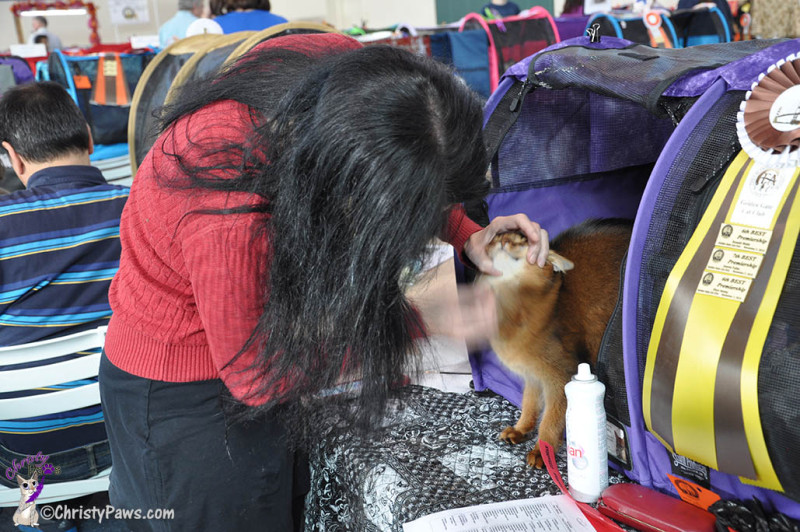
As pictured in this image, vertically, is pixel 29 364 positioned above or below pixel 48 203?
below

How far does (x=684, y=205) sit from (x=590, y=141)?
1.90 feet

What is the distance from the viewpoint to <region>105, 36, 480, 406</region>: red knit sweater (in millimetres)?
749

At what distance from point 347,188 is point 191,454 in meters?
0.53

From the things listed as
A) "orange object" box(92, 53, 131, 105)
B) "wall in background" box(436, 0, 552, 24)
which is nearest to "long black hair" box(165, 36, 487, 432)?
"orange object" box(92, 53, 131, 105)

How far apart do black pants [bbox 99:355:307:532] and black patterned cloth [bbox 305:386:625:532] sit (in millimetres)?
154

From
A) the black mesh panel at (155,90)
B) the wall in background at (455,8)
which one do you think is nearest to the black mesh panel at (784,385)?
the black mesh panel at (155,90)

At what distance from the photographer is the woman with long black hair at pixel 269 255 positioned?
0.68 m

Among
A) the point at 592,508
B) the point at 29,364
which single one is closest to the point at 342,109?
the point at 592,508

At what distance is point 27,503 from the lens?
61.4 inches

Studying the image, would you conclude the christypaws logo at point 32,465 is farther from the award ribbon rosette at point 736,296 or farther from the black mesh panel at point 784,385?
the black mesh panel at point 784,385

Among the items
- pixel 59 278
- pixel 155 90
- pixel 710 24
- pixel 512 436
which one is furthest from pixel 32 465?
pixel 710 24

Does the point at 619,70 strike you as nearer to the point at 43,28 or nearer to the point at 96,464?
the point at 96,464

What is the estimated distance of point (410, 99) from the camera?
670 mm
